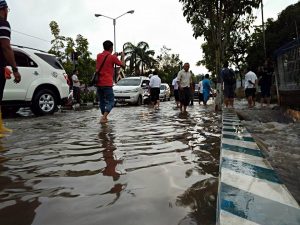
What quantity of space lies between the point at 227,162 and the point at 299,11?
38.5 m

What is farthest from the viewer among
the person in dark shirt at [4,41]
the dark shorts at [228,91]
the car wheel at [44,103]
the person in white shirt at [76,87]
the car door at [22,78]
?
the person in white shirt at [76,87]

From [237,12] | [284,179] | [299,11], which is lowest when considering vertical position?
[284,179]

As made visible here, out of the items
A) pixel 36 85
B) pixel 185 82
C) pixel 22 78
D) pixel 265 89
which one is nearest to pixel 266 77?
pixel 265 89

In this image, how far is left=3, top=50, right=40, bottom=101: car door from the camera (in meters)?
9.67

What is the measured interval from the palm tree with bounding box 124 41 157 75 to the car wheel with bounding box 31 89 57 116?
42.1 meters

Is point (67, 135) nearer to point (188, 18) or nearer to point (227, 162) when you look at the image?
point (227, 162)

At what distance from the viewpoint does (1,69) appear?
550 cm

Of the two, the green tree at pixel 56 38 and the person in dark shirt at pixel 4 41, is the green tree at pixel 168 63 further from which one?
the person in dark shirt at pixel 4 41

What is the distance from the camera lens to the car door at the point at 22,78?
9672 millimetres

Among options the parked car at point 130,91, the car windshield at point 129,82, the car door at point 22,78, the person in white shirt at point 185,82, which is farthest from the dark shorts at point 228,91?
the car windshield at point 129,82

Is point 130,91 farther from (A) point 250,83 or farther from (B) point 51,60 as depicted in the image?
(B) point 51,60

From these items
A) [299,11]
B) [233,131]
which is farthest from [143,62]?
[233,131]

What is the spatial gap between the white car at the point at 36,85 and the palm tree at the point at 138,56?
138 ft

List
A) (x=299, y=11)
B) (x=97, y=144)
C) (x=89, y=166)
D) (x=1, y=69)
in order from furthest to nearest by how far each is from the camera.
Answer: (x=299, y=11) → (x=1, y=69) → (x=97, y=144) → (x=89, y=166)
